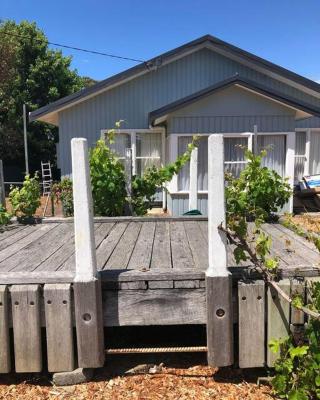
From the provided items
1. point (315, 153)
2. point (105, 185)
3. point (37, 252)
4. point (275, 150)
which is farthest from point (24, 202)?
point (315, 153)

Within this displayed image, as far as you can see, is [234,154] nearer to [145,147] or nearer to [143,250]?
[145,147]

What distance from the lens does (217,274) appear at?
2771 millimetres

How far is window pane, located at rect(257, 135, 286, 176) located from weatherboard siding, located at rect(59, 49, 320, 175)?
321 cm

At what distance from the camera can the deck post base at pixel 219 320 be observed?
278 cm

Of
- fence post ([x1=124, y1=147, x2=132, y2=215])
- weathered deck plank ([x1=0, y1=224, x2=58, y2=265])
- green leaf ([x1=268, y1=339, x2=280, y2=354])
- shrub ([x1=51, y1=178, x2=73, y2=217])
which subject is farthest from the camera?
shrub ([x1=51, y1=178, x2=73, y2=217])

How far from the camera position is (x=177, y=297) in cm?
292

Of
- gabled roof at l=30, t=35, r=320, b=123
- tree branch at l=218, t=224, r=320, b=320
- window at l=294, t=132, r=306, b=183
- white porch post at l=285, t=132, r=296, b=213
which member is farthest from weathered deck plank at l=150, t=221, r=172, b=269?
window at l=294, t=132, r=306, b=183

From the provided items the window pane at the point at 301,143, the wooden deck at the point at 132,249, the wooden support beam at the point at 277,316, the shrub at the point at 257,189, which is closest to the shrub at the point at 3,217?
the wooden deck at the point at 132,249

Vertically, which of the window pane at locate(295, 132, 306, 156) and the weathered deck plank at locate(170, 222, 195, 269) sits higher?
the window pane at locate(295, 132, 306, 156)

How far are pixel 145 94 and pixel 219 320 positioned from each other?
10.7 metres

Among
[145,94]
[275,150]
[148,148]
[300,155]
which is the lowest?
[300,155]

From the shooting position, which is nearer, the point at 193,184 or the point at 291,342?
the point at 291,342

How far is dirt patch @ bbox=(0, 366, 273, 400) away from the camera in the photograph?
2779 mm

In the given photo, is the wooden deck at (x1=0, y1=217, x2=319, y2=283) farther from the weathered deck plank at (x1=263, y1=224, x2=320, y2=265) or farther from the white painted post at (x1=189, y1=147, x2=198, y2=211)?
the white painted post at (x1=189, y1=147, x2=198, y2=211)
